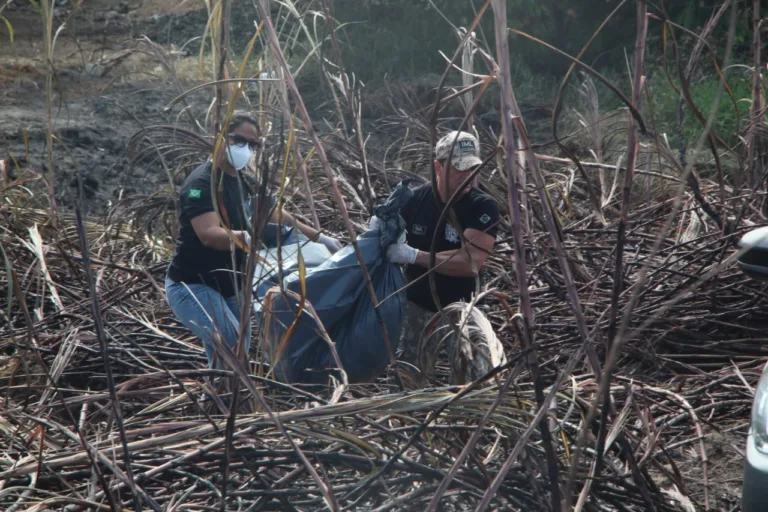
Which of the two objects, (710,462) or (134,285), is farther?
(134,285)

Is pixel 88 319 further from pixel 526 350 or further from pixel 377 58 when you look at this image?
pixel 377 58

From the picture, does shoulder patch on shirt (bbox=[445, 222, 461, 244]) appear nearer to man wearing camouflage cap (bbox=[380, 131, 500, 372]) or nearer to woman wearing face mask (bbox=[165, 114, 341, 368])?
man wearing camouflage cap (bbox=[380, 131, 500, 372])

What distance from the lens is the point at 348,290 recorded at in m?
3.41

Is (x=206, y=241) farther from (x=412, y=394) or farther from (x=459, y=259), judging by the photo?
(x=412, y=394)

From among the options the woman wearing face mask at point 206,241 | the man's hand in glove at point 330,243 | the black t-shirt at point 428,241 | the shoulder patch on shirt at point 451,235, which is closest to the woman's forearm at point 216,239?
the woman wearing face mask at point 206,241

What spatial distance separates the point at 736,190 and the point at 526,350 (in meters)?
3.28

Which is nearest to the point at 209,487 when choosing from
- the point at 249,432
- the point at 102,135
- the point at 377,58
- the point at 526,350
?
the point at 249,432

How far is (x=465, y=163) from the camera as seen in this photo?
3412 millimetres

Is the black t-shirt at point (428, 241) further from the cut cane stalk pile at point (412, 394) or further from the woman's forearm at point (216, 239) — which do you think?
the woman's forearm at point (216, 239)

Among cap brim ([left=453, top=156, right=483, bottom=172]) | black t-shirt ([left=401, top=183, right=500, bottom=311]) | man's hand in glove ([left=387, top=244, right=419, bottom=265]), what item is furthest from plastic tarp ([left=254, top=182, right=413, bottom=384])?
A: cap brim ([left=453, top=156, right=483, bottom=172])

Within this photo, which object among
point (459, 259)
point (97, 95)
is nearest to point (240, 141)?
point (459, 259)

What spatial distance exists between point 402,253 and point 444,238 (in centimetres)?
31

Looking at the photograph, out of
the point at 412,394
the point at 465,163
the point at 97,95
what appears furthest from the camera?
the point at 97,95

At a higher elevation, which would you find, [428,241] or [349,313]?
[428,241]
